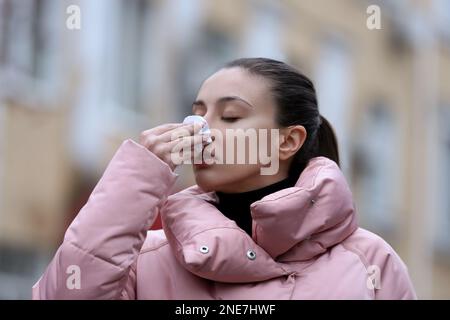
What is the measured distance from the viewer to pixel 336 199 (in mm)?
2816

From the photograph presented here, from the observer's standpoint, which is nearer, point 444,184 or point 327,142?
point 327,142

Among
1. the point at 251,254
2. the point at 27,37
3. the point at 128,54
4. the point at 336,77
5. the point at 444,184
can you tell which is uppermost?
the point at 27,37

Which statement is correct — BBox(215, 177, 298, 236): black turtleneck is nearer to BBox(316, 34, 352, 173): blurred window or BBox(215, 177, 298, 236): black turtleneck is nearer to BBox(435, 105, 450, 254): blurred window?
BBox(316, 34, 352, 173): blurred window

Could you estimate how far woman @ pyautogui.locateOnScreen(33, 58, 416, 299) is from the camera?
264cm

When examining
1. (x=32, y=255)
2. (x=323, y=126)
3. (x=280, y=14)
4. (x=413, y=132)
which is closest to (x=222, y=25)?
(x=280, y=14)

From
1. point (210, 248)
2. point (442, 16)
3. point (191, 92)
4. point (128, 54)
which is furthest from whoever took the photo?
point (442, 16)

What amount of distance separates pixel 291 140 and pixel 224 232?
1.34 feet

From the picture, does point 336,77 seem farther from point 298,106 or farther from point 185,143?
point 185,143

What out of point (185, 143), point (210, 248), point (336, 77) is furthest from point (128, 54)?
point (210, 248)

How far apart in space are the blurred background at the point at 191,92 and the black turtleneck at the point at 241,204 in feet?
11.5

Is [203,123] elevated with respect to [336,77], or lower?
elevated

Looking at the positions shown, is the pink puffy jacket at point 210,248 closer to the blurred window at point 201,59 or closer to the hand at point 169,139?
the hand at point 169,139

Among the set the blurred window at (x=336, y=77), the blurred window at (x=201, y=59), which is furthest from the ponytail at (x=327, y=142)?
the blurred window at (x=336, y=77)

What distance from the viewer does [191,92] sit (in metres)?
12.1
